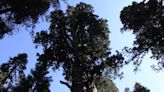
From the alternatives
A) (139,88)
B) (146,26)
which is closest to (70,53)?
(146,26)

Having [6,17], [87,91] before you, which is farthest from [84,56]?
[6,17]

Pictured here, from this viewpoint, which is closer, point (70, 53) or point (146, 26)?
point (146, 26)

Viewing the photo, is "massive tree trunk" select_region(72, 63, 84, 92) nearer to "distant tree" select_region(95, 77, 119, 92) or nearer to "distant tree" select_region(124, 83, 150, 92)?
"distant tree" select_region(95, 77, 119, 92)

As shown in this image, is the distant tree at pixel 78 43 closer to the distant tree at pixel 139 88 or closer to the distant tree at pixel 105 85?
the distant tree at pixel 105 85

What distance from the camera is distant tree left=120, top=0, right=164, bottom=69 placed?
2770cm

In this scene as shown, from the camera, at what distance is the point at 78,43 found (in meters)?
35.3

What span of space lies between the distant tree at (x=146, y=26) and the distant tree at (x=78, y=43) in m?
4.24

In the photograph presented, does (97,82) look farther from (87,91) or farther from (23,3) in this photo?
(23,3)

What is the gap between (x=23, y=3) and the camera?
81.3ft

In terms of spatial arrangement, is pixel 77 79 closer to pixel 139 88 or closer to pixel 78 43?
pixel 78 43

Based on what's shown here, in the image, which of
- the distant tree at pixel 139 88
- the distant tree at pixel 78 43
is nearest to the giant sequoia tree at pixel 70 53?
the distant tree at pixel 78 43

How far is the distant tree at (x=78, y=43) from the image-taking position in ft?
112

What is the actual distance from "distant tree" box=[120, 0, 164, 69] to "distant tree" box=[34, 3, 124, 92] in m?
4.24

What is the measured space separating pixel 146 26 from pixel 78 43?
8.56 meters
